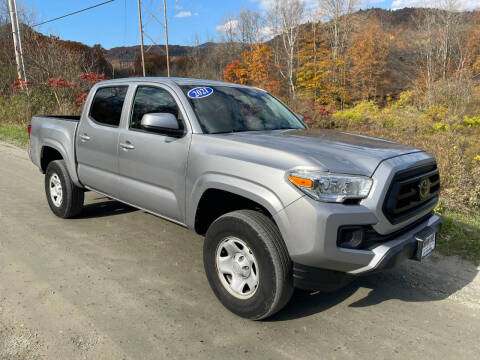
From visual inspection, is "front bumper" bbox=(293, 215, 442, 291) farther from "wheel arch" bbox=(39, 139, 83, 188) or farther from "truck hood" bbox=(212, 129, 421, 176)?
"wheel arch" bbox=(39, 139, 83, 188)

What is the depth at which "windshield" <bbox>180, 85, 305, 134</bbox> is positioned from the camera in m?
3.35

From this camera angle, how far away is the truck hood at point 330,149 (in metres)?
2.47

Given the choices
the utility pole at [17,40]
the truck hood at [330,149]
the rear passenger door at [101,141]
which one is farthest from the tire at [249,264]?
the utility pole at [17,40]

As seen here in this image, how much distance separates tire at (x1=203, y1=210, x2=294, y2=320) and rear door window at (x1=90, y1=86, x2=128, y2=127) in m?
1.92

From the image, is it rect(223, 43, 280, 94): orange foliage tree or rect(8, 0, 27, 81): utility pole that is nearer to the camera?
rect(8, 0, 27, 81): utility pole

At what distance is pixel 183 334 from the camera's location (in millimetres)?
2615

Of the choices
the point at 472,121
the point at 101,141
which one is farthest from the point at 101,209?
the point at 472,121

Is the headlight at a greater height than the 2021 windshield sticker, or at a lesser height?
lesser

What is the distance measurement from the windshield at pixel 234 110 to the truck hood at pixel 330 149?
0.78 feet

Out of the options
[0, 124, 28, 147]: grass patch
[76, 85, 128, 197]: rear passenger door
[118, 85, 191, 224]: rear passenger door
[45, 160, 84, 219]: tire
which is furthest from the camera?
[0, 124, 28, 147]: grass patch

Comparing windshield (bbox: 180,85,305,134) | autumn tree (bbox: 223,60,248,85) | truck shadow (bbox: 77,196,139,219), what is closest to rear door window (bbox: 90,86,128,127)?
windshield (bbox: 180,85,305,134)

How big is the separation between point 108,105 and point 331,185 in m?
2.89

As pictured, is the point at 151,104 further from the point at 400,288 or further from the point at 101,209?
the point at 400,288

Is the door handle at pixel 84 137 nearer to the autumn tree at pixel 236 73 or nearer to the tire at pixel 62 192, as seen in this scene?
the tire at pixel 62 192
